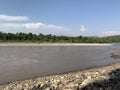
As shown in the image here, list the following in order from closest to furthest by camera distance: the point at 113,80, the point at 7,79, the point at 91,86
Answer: the point at 91,86 < the point at 113,80 < the point at 7,79

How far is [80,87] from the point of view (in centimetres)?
925

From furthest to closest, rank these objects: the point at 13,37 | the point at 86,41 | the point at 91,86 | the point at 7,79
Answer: the point at 86,41, the point at 13,37, the point at 7,79, the point at 91,86

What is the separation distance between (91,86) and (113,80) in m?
1.18

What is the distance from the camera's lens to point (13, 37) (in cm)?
9594

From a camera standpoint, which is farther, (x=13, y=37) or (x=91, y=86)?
(x=13, y=37)

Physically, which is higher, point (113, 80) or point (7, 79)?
point (113, 80)

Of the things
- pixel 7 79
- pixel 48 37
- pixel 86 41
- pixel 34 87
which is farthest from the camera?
pixel 86 41

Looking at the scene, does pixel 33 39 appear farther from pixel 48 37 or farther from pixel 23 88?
pixel 23 88

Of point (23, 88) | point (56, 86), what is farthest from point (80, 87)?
point (23, 88)

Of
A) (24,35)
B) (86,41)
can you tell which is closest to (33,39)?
(24,35)

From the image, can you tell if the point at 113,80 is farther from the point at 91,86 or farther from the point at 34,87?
the point at 34,87

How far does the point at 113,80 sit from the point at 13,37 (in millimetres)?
88654

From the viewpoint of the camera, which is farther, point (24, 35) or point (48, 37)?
point (48, 37)

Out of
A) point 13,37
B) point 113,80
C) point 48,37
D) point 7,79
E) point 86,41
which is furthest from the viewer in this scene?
point 86,41
